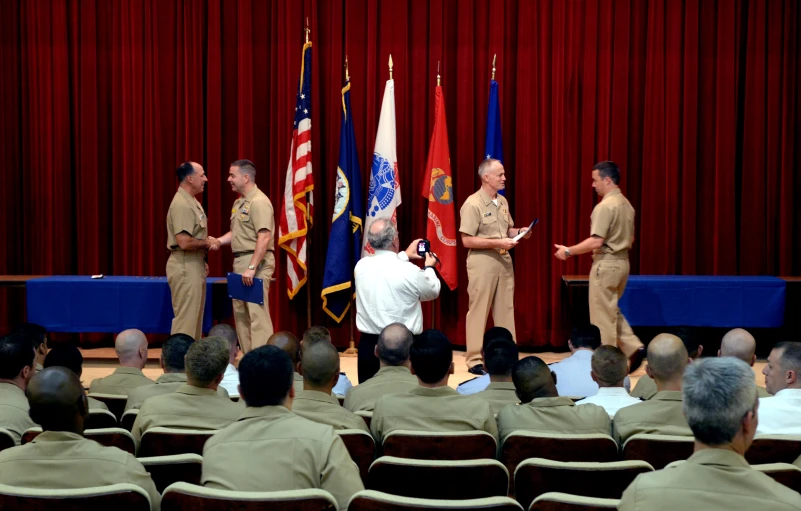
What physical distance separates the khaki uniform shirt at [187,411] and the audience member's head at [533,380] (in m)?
1.13

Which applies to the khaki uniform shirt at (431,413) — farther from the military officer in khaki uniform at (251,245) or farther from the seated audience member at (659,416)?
the military officer in khaki uniform at (251,245)

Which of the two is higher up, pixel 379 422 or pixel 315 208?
pixel 315 208

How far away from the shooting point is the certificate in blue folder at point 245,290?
24.6ft

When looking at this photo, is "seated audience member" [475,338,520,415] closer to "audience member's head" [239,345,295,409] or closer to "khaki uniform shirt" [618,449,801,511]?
"audience member's head" [239,345,295,409]

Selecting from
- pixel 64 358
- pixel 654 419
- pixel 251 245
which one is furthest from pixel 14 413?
pixel 251 245

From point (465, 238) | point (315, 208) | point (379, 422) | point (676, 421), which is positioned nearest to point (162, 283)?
point (315, 208)

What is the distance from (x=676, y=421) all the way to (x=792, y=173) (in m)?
6.08

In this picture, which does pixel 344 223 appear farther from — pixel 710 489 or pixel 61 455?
pixel 710 489

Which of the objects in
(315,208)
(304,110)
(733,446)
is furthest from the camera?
(315,208)

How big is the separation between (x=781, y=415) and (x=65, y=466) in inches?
108

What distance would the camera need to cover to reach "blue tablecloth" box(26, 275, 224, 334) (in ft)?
26.2

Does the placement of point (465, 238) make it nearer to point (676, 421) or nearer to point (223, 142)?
point (223, 142)

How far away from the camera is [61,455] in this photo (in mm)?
2619

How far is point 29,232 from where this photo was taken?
9.25 m
